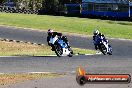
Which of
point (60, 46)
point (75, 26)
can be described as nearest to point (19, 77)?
point (60, 46)

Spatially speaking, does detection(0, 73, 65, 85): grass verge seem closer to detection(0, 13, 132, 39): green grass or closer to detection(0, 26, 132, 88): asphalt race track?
detection(0, 26, 132, 88): asphalt race track

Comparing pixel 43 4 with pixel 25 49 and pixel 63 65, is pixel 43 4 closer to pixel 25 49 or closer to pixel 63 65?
pixel 25 49

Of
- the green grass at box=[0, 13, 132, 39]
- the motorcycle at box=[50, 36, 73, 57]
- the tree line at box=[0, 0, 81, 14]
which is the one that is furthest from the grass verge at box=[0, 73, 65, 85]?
the tree line at box=[0, 0, 81, 14]

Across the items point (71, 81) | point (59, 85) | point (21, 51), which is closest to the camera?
point (59, 85)

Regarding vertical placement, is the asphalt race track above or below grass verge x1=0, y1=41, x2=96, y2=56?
above

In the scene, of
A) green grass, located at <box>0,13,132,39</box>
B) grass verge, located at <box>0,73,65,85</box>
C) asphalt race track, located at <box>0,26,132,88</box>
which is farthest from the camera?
green grass, located at <box>0,13,132,39</box>

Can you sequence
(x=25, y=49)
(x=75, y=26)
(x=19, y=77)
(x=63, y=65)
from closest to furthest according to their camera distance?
(x=19, y=77), (x=63, y=65), (x=25, y=49), (x=75, y=26)

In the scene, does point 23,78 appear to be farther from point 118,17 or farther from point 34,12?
point 34,12

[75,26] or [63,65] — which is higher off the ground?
[63,65]

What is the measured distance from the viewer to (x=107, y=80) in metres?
6.56

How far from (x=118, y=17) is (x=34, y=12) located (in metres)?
20.0

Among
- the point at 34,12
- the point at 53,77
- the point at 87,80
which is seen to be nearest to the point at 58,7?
the point at 34,12

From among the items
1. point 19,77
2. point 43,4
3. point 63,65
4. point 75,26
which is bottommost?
point 43,4

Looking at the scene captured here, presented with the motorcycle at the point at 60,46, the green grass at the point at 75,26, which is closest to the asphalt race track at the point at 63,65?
the motorcycle at the point at 60,46
